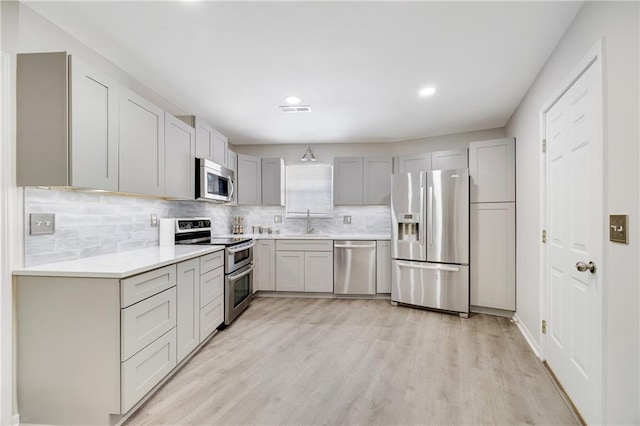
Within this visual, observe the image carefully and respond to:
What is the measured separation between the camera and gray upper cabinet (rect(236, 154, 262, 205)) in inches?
183

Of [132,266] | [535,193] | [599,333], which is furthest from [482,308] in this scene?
[132,266]

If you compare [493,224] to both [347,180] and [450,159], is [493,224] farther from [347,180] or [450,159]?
[347,180]

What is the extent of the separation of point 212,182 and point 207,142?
0.47 m

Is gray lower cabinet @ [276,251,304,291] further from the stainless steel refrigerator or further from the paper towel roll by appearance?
the paper towel roll

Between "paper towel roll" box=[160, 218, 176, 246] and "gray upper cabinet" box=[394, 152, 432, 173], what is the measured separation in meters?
3.23

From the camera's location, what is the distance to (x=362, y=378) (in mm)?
2205

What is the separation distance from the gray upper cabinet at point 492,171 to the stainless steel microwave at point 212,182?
3078mm

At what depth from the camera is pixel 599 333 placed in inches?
60.5

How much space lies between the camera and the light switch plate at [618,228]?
1.34m

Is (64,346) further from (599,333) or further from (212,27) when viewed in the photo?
(599,333)

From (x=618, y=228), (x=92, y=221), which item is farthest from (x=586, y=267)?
(x=92, y=221)

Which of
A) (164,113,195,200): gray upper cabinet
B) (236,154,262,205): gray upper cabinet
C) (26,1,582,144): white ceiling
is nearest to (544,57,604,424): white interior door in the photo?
(26,1,582,144): white ceiling

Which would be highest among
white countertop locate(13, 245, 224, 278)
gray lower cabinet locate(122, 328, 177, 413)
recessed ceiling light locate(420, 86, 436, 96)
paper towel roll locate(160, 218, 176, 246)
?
recessed ceiling light locate(420, 86, 436, 96)

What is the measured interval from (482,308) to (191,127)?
4.01 metres
